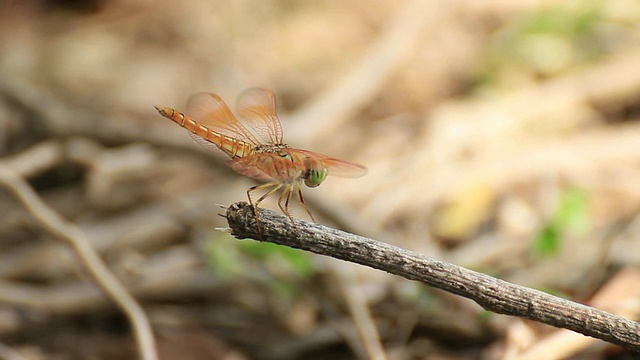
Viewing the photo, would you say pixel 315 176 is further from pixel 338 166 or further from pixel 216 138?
pixel 216 138

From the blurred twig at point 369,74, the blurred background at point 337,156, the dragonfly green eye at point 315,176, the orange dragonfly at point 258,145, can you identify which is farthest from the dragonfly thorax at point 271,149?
the blurred twig at point 369,74

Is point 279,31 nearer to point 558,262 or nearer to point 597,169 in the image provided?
point 597,169

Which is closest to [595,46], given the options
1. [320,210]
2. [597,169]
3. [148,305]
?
[597,169]

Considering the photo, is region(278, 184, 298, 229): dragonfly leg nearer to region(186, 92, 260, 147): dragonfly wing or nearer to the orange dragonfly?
the orange dragonfly

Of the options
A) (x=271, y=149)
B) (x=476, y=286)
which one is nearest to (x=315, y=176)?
(x=271, y=149)

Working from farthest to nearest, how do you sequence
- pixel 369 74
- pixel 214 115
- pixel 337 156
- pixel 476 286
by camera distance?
pixel 369 74 → pixel 337 156 → pixel 214 115 → pixel 476 286

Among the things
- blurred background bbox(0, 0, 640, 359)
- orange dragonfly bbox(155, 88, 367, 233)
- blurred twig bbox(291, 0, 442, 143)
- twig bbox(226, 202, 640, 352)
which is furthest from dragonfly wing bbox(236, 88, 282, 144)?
blurred twig bbox(291, 0, 442, 143)
